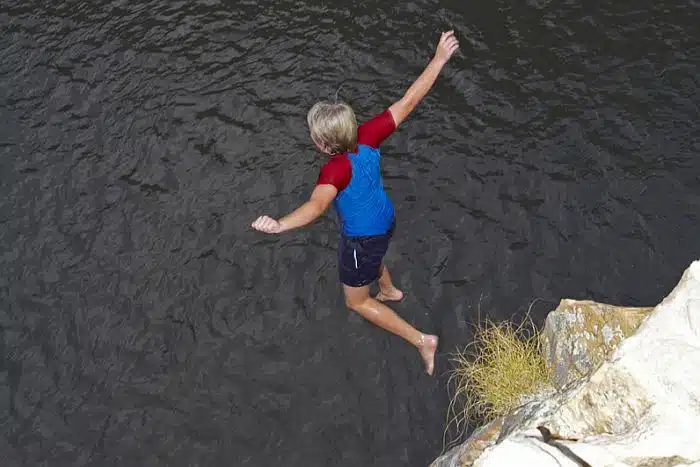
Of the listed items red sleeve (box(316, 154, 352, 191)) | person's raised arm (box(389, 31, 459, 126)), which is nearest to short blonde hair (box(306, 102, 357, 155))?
red sleeve (box(316, 154, 352, 191))

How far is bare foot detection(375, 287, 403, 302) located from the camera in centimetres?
1007

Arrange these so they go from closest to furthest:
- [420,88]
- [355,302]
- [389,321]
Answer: [420,88], [355,302], [389,321]

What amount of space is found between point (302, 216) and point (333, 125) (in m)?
0.88

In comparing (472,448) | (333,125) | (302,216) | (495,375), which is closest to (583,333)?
(495,375)

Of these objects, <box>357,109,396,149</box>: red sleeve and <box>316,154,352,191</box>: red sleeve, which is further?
<box>357,109,396,149</box>: red sleeve

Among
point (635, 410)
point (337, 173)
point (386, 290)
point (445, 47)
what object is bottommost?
point (386, 290)

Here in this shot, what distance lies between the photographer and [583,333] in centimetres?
828

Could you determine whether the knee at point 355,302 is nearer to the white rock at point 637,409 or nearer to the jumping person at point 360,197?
the jumping person at point 360,197

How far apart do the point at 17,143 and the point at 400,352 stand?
739cm

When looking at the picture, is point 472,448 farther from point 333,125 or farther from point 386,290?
point 333,125

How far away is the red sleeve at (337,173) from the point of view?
750 centimetres

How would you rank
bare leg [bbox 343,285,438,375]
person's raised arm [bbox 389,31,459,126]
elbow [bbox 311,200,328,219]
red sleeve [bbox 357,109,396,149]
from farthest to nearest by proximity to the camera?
bare leg [bbox 343,285,438,375] → person's raised arm [bbox 389,31,459,126] → red sleeve [bbox 357,109,396,149] → elbow [bbox 311,200,328,219]

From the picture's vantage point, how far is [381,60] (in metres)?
13.5

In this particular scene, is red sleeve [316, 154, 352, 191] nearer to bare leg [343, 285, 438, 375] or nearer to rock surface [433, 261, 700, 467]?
bare leg [343, 285, 438, 375]
